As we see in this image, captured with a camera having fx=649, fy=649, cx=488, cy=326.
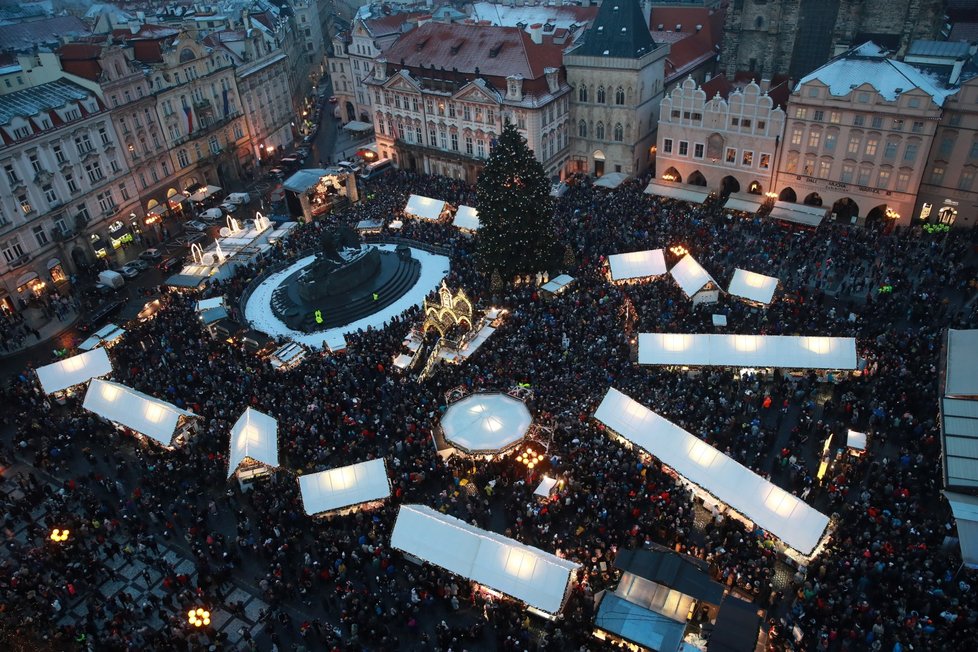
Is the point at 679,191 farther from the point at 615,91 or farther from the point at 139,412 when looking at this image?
the point at 139,412

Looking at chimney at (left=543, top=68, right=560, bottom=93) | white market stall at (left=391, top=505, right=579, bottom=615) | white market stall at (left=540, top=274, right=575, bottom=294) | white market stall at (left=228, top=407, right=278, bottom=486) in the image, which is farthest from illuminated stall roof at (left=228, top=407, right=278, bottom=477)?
chimney at (left=543, top=68, right=560, bottom=93)

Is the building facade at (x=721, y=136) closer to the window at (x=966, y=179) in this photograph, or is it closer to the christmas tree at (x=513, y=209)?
the window at (x=966, y=179)

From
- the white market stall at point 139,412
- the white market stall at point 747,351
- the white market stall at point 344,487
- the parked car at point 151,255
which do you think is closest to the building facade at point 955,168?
the white market stall at point 747,351

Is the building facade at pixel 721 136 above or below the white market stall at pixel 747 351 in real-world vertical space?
above

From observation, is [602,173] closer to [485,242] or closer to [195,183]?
[485,242]

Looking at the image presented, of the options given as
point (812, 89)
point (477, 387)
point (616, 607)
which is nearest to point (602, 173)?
point (812, 89)

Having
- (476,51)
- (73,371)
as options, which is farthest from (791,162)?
(73,371)
